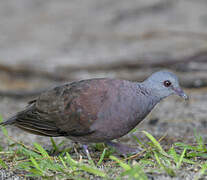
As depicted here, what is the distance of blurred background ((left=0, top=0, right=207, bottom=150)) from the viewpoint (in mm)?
4647

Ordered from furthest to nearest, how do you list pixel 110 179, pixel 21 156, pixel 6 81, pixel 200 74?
pixel 6 81
pixel 200 74
pixel 21 156
pixel 110 179

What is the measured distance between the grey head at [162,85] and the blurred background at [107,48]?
2.22 ft

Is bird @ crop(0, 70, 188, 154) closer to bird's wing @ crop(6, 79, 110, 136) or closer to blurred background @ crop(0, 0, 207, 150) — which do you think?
bird's wing @ crop(6, 79, 110, 136)

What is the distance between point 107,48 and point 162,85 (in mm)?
4290

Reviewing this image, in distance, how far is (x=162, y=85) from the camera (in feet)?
9.55

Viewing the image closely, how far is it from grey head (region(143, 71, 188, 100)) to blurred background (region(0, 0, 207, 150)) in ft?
2.22

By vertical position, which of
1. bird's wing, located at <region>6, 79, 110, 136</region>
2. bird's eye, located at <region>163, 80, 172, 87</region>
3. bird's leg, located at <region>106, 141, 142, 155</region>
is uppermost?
bird's eye, located at <region>163, 80, 172, 87</region>

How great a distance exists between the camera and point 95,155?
2896mm

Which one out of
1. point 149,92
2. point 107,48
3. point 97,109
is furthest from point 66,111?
point 107,48

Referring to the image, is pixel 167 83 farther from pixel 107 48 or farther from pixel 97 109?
pixel 107 48

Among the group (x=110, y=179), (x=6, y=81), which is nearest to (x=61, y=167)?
(x=110, y=179)

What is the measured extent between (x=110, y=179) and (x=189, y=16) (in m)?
6.07

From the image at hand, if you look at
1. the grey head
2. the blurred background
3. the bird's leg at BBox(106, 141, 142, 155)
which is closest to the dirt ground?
the blurred background

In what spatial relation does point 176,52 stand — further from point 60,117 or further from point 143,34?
point 60,117
